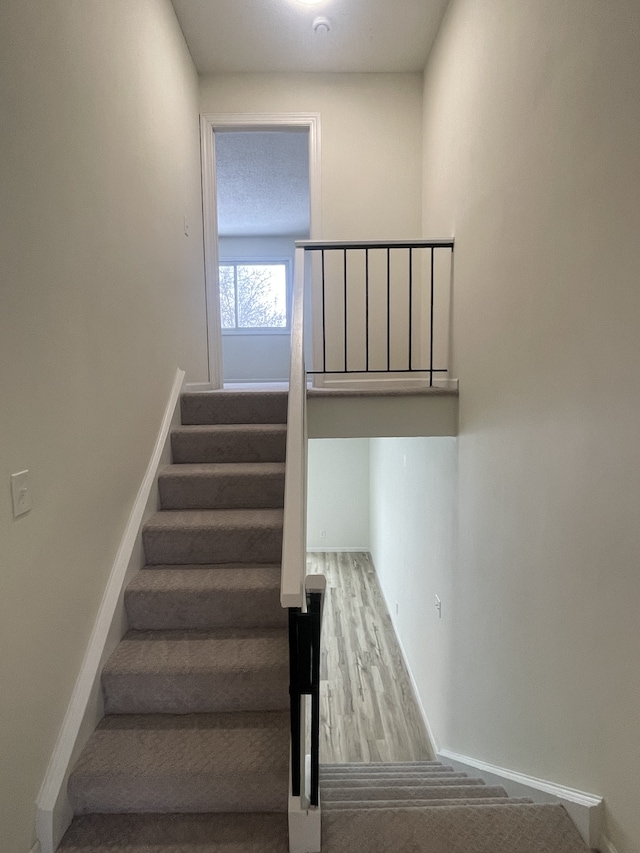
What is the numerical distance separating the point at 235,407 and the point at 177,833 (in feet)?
6.89

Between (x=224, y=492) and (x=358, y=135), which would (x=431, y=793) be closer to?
(x=224, y=492)

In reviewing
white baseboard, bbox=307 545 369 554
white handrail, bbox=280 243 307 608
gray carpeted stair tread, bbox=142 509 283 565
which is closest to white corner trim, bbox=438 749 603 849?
white handrail, bbox=280 243 307 608

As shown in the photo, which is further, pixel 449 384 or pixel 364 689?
pixel 364 689

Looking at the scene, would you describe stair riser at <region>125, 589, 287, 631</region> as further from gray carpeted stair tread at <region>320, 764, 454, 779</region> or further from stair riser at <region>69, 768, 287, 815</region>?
gray carpeted stair tread at <region>320, 764, 454, 779</region>

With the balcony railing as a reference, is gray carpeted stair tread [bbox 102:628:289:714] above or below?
below

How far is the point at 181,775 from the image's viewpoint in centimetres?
161

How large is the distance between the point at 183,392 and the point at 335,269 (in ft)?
5.31

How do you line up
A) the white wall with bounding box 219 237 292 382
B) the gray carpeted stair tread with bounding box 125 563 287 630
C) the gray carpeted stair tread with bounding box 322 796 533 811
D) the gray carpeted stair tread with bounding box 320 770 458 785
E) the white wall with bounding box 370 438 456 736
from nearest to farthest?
the gray carpeted stair tread with bounding box 322 796 533 811
the gray carpeted stair tread with bounding box 125 563 287 630
the gray carpeted stair tread with bounding box 320 770 458 785
the white wall with bounding box 370 438 456 736
the white wall with bounding box 219 237 292 382

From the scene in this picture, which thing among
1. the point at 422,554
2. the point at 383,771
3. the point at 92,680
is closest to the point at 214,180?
the point at 422,554

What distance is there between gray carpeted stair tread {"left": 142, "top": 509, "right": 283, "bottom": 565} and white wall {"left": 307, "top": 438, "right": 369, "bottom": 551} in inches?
193

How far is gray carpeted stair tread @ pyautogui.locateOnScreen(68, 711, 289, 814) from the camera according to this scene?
1.59 meters

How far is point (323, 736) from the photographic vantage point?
3609 mm

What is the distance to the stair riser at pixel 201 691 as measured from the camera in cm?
186

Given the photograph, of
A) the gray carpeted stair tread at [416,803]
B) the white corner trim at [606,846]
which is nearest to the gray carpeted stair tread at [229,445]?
the gray carpeted stair tread at [416,803]
